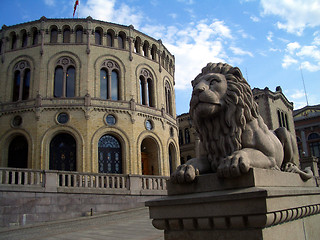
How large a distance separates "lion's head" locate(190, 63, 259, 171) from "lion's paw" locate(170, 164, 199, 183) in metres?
0.39

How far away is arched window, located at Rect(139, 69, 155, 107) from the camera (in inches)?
1219

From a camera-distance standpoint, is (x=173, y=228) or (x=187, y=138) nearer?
(x=173, y=228)

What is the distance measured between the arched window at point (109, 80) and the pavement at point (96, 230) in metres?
16.3

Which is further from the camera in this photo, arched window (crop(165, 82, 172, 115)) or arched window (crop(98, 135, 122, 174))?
arched window (crop(165, 82, 172, 115))

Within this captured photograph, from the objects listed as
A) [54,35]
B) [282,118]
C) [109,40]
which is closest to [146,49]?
[109,40]

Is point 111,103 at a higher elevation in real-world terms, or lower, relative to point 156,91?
lower

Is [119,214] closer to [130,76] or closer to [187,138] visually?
[130,76]

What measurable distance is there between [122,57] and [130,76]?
1.97 m

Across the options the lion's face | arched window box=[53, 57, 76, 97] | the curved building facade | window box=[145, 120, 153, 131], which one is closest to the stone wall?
the curved building facade

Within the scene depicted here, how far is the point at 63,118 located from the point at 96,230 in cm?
1741

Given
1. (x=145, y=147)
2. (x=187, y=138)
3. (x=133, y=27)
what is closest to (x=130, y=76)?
(x=133, y=27)

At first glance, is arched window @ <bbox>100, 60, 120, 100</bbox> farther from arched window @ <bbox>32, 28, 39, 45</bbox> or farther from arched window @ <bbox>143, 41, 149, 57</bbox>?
arched window @ <bbox>32, 28, 39, 45</bbox>

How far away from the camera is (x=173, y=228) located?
348 cm

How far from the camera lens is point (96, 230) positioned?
35.8 feet
